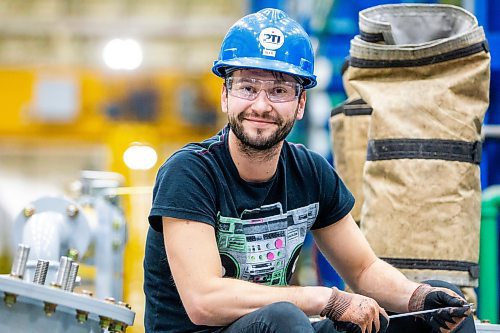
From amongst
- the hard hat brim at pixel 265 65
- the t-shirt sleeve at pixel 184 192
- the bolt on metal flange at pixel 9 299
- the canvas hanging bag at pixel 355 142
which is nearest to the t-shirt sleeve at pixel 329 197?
the hard hat brim at pixel 265 65

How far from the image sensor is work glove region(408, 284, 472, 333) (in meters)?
2.67

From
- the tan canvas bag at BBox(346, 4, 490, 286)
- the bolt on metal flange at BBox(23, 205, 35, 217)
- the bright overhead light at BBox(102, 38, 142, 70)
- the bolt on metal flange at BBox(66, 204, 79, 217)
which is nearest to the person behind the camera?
the tan canvas bag at BBox(346, 4, 490, 286)

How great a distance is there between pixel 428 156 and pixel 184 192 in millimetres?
1270

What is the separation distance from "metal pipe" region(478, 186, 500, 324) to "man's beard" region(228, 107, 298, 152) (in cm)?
193

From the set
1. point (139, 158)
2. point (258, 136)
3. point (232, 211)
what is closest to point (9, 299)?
point (232, 211)

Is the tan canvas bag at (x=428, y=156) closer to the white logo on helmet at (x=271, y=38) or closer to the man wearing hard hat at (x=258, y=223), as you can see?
the man wearing hard hat at (x=258, y=223)

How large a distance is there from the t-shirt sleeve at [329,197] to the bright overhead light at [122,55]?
41.6 feet

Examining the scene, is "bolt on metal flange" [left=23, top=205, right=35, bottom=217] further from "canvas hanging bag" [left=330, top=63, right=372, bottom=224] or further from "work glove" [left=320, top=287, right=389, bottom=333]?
"work glove" [left=320, top=287, right=389, bottom=333]

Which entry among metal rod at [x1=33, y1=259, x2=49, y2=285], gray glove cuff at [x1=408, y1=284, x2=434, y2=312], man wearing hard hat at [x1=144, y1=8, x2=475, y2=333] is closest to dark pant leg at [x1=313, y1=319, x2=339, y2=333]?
man wearing hard hat at [x1=144, y1=8, x2=475, y2=333]

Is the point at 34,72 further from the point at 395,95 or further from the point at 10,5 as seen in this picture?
the point at 395,95

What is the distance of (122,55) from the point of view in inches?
632

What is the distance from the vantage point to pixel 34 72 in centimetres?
1309

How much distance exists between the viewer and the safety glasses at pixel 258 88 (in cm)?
271

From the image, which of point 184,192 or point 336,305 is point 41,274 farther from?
point 336,305
